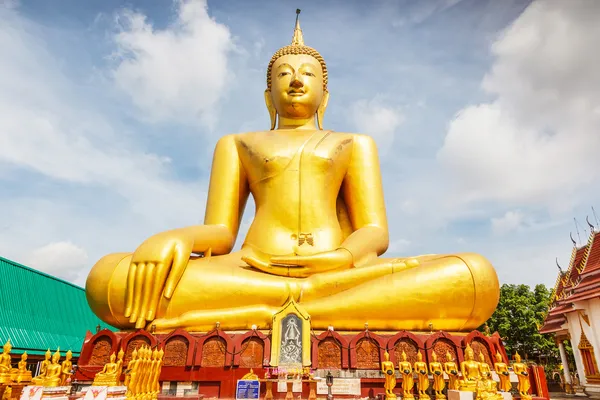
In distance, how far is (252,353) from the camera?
6.07m

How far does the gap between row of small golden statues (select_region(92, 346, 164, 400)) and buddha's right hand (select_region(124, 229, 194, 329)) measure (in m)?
0.88

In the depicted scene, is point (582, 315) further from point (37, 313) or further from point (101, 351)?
point (37, 313)

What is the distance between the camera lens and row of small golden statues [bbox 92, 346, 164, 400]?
14.8 feet

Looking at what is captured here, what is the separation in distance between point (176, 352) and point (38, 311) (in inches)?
423

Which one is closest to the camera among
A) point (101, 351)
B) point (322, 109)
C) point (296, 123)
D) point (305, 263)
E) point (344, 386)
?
point (344, 386)

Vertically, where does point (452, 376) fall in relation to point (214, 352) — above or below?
below

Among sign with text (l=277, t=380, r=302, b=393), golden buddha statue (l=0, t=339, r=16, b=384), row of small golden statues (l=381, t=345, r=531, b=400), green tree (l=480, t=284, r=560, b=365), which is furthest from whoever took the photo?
green tree (l=480, t=284, r=560, b=365)

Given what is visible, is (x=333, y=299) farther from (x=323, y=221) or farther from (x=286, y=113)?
(x=286, y=113)

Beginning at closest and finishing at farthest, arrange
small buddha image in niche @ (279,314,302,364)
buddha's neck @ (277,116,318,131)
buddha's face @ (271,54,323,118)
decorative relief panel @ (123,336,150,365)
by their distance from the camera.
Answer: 1. small buddha image in niche @ (279,314,302,364)
2. decorative relief panel @ (123,336,150,365)
3. buddha's face @ (271,54,323,118)
4. buddha's neck @ (277,116,318,131)

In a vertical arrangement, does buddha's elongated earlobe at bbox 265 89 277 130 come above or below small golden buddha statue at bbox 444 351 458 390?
above

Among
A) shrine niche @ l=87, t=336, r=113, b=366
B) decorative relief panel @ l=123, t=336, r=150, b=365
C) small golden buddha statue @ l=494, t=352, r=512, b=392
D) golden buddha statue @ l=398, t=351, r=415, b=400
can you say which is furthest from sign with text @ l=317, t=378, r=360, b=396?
shrine niche @ l=87, t=336, r=113, b=366

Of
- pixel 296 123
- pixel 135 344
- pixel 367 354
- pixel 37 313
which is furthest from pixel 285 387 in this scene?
pixel 37 313

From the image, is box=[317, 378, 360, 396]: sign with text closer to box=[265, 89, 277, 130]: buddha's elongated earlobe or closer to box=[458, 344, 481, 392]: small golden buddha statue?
box=[458, 344, 481, 392]: small golden buddha statue

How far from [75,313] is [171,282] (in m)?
12.6
